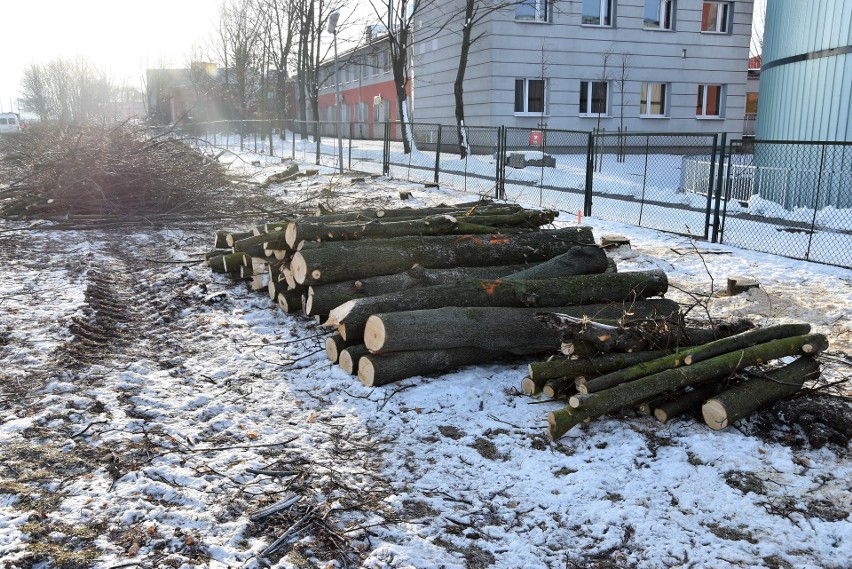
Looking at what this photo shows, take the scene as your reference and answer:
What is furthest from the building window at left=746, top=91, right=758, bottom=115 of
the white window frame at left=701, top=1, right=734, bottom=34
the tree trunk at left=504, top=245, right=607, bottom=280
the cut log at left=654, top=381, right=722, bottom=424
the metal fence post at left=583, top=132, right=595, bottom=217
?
the cut log at left=654, top=381, right=722, bottom=424

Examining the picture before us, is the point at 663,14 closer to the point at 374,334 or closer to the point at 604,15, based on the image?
the point at 604,15

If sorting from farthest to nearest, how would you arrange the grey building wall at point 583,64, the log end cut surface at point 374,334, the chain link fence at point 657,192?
the grey building wall at point 583,64 < the chain link fence at point 657,192 < the log end cut surface at point 374,334

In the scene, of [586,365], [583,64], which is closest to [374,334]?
[586,365]

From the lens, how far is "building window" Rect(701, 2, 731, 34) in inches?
1261

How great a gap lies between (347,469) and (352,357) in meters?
1.43

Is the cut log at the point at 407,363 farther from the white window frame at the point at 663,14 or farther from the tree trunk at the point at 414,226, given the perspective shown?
the white window frame at the point at 663,14

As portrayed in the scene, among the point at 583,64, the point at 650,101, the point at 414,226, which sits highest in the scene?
the point at 583,64

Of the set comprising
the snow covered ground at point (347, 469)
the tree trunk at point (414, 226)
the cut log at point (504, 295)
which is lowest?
the snow covered ground at point (347, 469)

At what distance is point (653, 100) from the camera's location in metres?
31.4

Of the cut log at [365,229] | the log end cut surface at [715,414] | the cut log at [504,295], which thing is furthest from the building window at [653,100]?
the log end cut surface at [715,414]

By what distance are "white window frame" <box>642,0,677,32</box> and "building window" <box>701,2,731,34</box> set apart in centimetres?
204

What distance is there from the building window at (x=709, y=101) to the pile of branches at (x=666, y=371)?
30.3 m

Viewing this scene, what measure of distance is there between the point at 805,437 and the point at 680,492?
45.5 inches

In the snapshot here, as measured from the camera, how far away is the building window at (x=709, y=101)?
32.3 metres
